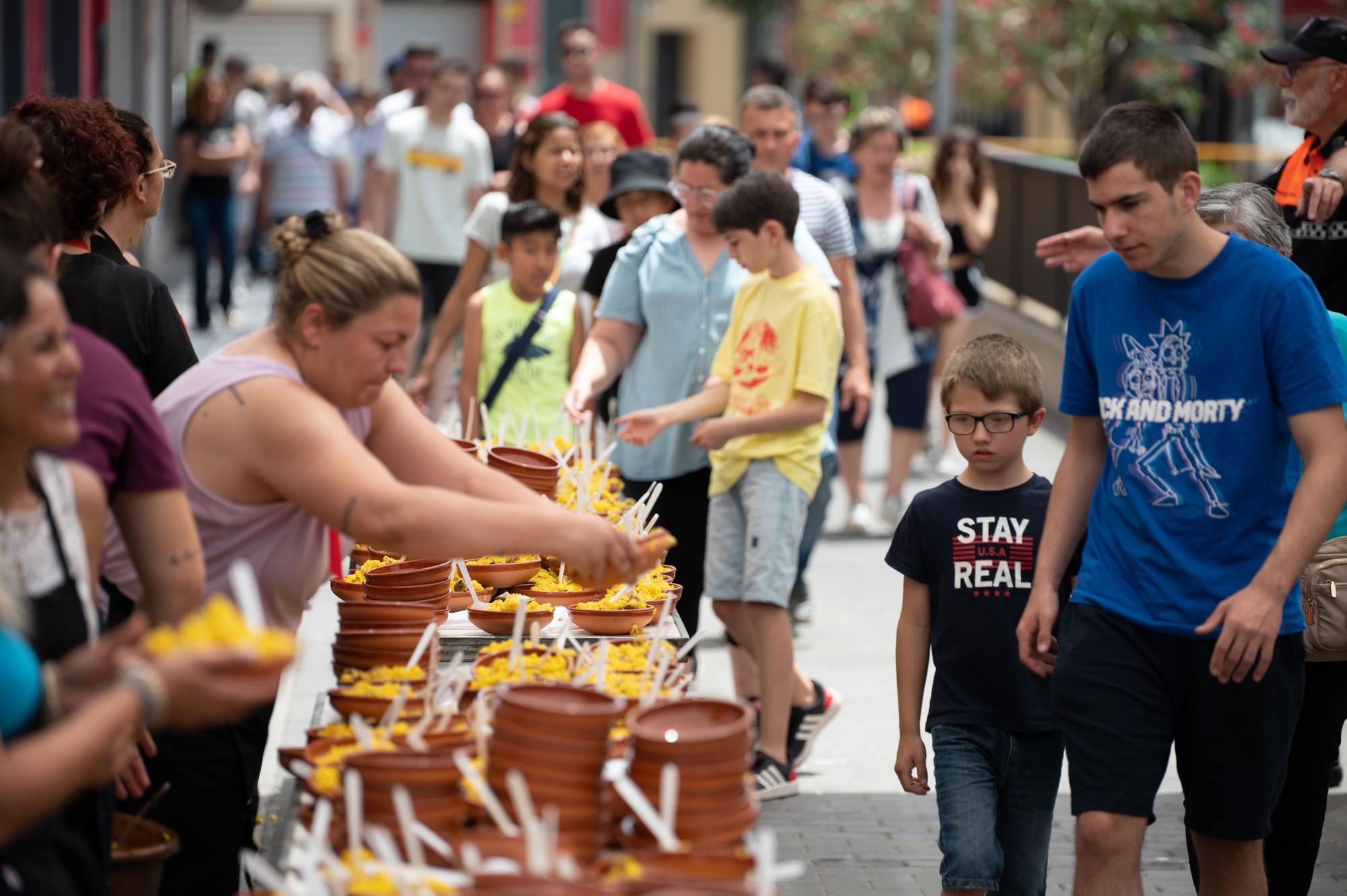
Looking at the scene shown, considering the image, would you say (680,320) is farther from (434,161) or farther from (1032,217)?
(1032,217)

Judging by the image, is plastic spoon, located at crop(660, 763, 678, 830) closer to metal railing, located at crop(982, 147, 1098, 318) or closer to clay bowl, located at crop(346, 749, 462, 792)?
clay bowl, located at crop(346, 749, 462, 792)

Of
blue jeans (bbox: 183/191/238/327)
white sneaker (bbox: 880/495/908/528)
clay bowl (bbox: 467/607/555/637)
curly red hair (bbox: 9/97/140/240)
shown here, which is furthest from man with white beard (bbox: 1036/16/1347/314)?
blue jeans (bbox: 183/191/238/327)

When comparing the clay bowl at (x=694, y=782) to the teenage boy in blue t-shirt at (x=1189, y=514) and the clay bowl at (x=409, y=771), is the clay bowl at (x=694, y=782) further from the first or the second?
the teenage boy in blue t-shirt at (x=1189, y=514)

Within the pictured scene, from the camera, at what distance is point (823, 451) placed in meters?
6.35

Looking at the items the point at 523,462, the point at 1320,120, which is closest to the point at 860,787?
the point at 523,462

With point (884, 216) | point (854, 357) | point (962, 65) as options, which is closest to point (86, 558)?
point (854, 357)

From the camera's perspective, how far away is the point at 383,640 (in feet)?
12.9

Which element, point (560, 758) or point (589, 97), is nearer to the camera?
point (560, 758)

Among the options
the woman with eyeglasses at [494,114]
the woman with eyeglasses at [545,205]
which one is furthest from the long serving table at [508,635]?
the woman with eyeglasses at [494,114]

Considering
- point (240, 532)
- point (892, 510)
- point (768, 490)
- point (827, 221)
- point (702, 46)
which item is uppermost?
point (702, 46)

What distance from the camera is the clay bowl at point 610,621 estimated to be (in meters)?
4.41

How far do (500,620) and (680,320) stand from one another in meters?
2.19

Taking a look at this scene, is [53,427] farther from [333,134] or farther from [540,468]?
[333,134]

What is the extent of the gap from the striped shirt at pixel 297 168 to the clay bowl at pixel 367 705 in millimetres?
14814
